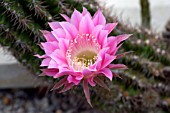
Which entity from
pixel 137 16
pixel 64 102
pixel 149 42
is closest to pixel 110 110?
pixel 149 42

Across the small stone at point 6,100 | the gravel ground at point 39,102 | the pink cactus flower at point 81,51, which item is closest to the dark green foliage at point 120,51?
the pink cactus flower at point 81,51

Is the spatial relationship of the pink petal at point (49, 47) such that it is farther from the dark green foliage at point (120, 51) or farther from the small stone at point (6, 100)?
the small stone at point (6, 100)

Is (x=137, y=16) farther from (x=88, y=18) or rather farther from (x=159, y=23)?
(x=88, y=18)

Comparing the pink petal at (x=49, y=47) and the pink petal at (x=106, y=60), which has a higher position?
the pink petal at (x=49, y=47)

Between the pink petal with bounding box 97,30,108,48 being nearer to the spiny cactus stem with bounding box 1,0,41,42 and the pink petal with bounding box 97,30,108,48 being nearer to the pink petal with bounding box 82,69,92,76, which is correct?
the pink petal with bounding box 82,69,92,76

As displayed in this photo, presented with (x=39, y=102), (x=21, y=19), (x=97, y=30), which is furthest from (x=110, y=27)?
(x=39, y=102)

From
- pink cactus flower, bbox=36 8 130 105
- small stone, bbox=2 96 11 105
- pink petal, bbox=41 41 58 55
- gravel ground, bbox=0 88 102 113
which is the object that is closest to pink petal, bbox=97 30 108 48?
pink cactus flower, bbox=36 8 130 105

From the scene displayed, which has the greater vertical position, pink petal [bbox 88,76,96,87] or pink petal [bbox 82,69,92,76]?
pink petal [bbox 82,69,92,76]
